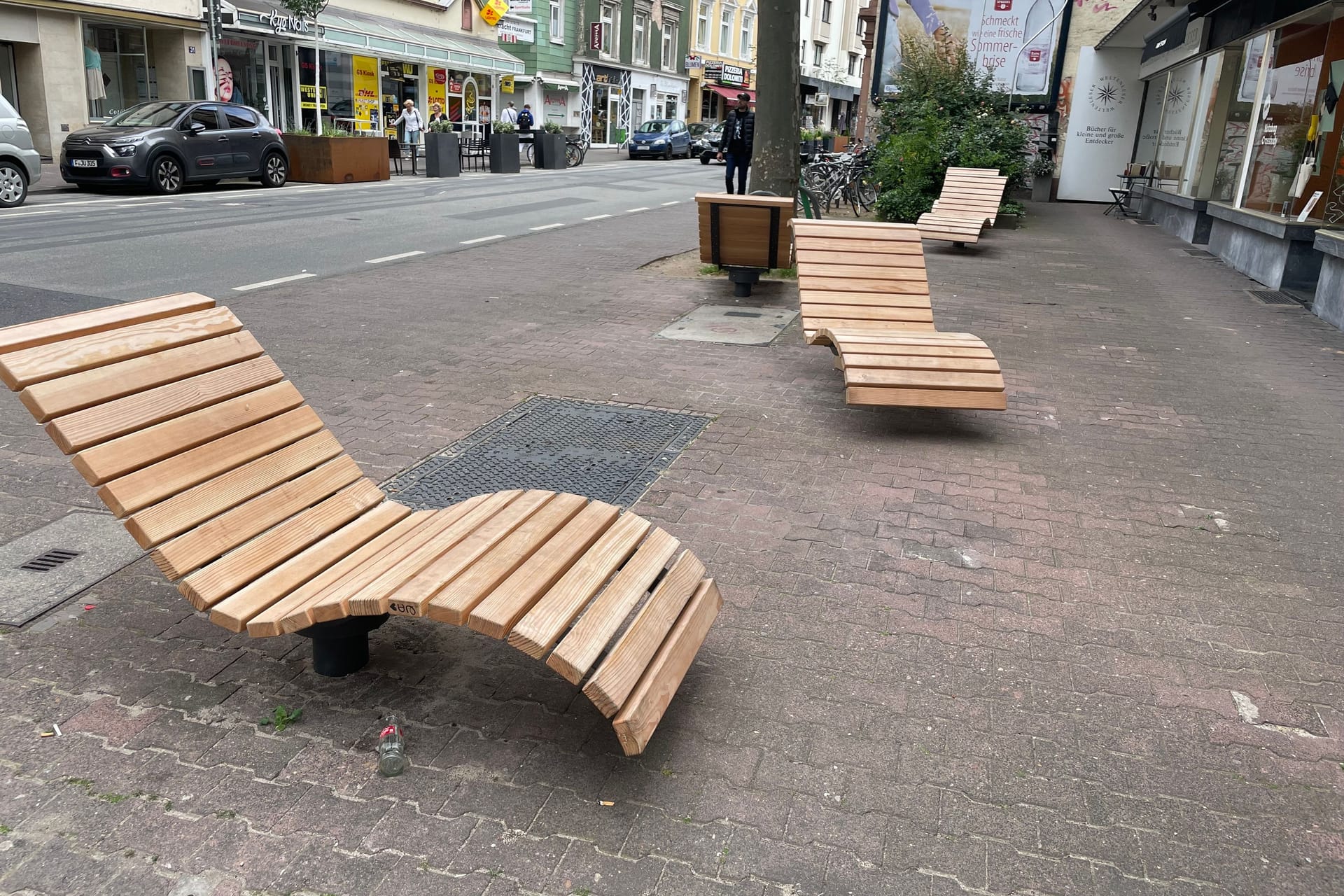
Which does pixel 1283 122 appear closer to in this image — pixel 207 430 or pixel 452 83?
pixel 207 430

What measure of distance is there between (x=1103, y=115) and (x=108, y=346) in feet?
77.8

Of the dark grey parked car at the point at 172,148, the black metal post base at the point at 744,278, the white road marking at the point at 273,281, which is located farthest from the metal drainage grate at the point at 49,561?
the dark grey parked car at the point at 172,148

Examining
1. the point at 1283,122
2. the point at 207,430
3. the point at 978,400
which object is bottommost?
the point at 978,400

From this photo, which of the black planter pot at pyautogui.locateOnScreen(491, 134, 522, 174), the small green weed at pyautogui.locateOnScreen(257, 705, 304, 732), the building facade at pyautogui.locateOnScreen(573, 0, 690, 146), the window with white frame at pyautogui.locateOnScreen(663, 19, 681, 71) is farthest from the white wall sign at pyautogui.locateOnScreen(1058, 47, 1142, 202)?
the window with white frame at pyautogui.locateOnScreen(663, 19, 681, 71)

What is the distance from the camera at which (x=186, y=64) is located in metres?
26.4

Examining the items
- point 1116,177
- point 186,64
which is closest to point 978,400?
point 1116,177

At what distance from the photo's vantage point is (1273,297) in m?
10.8

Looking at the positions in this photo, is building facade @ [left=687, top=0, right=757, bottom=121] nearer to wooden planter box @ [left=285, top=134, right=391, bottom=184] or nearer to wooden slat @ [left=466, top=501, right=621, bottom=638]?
wooden planter box @ [left=285, top=134, right=391, bottom=184]

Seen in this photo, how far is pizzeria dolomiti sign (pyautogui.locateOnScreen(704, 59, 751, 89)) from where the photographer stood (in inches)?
2292

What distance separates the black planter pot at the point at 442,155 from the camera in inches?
979

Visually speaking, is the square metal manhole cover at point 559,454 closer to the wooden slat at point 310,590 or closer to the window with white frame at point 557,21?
the wooden slat at point 310,590

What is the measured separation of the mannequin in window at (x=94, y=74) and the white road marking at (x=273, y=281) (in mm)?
18773

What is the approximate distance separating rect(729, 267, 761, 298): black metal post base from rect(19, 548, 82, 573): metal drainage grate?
6816 millimetres

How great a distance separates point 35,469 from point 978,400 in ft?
15.1
